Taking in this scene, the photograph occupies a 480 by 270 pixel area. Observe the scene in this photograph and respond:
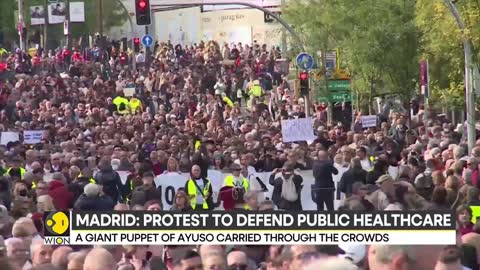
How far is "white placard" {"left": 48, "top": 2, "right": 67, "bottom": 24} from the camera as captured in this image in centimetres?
7550

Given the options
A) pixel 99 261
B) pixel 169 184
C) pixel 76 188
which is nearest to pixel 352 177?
pixel 169 184

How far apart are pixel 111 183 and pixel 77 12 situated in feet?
188

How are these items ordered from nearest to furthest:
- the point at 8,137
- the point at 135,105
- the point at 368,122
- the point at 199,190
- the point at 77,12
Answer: the point at 199,190, the point at 8,137, the point at 368,122, the point at 135,105, the point at 77,12

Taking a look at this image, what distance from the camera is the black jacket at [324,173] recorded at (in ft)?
76.1

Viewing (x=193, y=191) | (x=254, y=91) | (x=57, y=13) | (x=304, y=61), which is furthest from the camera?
(x=57, y=13)

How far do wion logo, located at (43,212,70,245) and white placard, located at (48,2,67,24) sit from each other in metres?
63.7

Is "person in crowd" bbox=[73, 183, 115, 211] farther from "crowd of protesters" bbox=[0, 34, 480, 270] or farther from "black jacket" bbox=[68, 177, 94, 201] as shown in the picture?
"black jacket" bbox=[68, 177, 94, 201]

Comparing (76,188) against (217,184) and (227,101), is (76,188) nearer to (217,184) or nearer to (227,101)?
(217,184)

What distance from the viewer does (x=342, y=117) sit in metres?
44.5

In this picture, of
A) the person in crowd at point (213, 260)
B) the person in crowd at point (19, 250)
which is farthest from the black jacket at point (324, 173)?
the person in crowd at point (213, 260)

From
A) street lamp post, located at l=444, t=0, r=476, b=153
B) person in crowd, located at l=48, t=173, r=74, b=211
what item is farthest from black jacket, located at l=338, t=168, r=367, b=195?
street lamp post, located at l=444, t=0, r=476, b=153

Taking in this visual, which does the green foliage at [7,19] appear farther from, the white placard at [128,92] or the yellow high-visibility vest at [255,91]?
the white placard at [128,92]

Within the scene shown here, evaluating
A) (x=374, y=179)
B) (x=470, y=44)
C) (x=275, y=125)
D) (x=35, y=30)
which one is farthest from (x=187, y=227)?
(x=35, y=30)

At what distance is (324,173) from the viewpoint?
23328 millimetres
